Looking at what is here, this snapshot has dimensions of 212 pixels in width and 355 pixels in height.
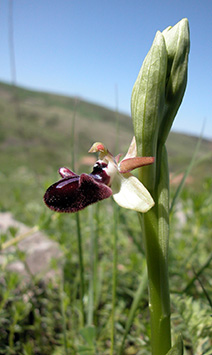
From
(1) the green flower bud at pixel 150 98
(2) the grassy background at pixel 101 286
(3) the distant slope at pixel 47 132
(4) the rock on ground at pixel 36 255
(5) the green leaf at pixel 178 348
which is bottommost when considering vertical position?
(3) the distant slope at pixel 47 132

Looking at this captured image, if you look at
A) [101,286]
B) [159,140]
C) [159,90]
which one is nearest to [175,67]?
[159,90]

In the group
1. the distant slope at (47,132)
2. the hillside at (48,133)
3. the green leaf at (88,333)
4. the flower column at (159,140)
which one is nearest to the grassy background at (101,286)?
the green leaf at (88,333)

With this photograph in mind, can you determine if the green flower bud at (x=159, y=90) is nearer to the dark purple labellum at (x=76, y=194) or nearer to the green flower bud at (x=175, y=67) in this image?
the green flower bud at (x=175, y=67)

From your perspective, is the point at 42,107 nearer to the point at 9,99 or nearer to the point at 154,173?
the point at 9,99

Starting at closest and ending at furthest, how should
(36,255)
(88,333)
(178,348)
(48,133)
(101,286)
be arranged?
(178,348) < (88,333) < (101,286) < (36,255) < (48,133)

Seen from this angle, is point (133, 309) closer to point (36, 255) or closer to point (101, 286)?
point (101, 286)

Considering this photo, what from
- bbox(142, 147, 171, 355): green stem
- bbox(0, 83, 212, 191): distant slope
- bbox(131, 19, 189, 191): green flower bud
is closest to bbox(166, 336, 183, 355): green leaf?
bbox(142, 147, 171, 355): green stem
